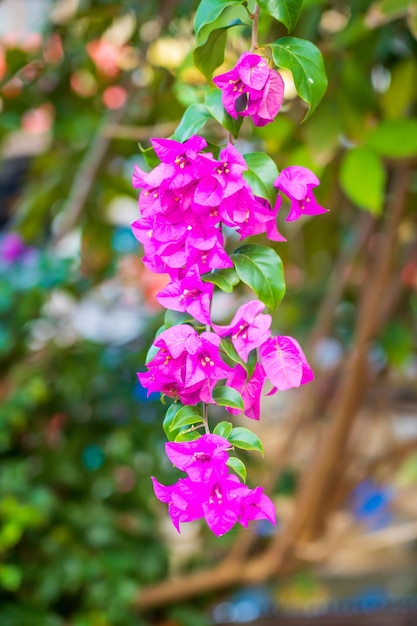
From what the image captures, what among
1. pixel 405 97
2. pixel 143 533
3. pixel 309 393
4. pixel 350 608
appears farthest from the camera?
pixel 350 608

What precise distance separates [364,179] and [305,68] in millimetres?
465

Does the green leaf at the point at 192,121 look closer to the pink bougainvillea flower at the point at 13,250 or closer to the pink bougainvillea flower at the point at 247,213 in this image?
the pink bougainvillea flower at the point at 247,213

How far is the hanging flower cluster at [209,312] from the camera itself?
38 cm

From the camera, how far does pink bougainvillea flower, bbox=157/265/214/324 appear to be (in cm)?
40

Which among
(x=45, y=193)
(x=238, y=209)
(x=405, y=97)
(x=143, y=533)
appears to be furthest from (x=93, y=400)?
(x=238, y=209)

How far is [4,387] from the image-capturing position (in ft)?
4.80

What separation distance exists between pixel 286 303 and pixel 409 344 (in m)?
0.36

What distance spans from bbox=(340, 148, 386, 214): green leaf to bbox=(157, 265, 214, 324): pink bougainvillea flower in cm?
49

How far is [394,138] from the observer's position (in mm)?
883

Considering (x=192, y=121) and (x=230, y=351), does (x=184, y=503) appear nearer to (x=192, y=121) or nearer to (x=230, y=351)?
(x=230, y=351)

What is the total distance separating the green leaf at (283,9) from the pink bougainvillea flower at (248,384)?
0.19 m

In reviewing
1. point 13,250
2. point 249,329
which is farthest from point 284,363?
point 13,250

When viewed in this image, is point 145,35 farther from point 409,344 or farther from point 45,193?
point 409,344

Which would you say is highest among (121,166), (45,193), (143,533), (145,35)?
(145,35)
